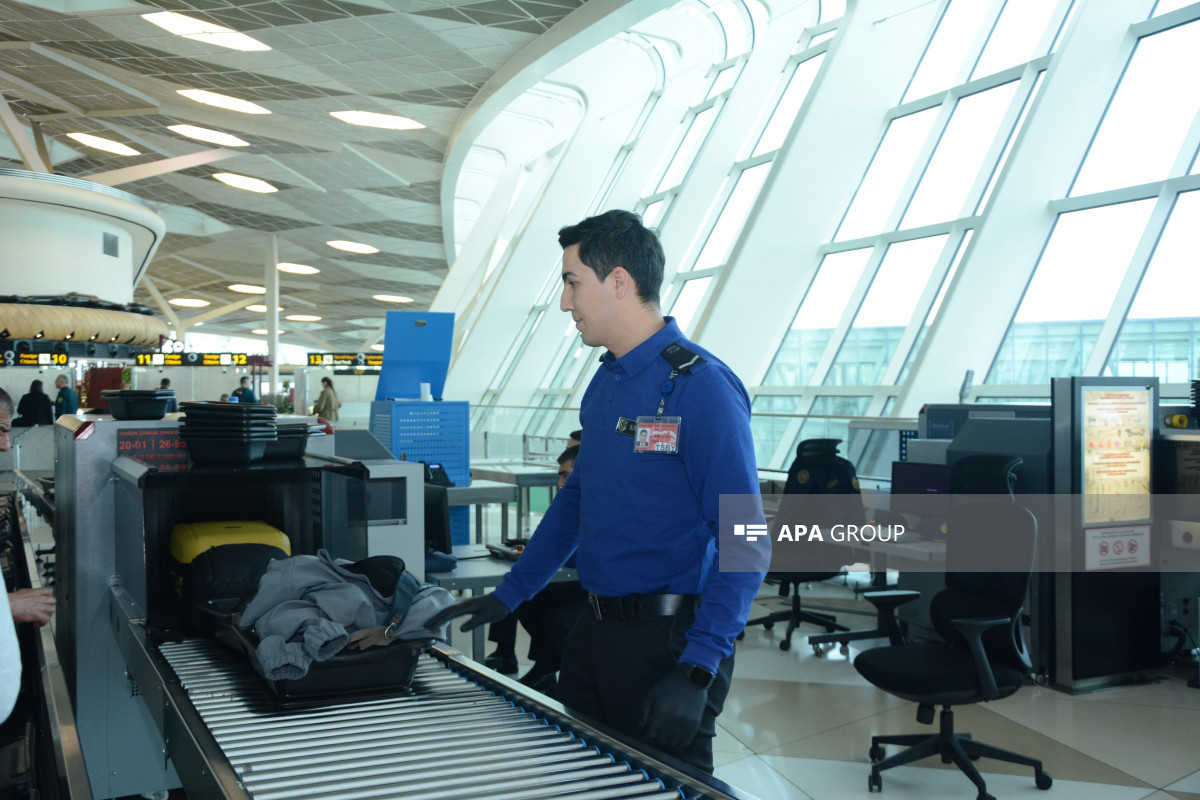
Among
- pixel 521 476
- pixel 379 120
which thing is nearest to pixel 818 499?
pixel 521 476

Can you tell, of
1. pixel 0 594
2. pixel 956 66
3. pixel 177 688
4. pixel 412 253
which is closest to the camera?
pixel 0 594

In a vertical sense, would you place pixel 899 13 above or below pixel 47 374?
above

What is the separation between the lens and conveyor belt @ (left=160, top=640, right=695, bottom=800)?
4.41 ft

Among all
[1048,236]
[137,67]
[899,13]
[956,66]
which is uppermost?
→ [137,67]

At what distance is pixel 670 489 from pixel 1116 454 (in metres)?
4.15

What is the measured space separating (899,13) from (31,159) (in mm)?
15464

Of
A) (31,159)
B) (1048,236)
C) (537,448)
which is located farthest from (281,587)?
(31,159)

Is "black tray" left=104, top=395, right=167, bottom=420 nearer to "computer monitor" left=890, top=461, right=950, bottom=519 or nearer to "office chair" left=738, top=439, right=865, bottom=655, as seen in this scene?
"office chair" left=738, top=439, right=865, bottom=655

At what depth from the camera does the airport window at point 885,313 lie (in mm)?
8508

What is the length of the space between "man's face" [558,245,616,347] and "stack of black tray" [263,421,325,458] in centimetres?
109

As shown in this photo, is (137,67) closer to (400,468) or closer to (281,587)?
(400,468)

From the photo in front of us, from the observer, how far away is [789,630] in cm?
588

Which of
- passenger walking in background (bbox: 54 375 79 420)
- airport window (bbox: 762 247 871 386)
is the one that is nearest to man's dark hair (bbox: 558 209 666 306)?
airport window (bbox: 762 247 871 386)

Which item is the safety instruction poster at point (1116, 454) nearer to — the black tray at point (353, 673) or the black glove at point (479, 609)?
the black glove at point (479, 609)
